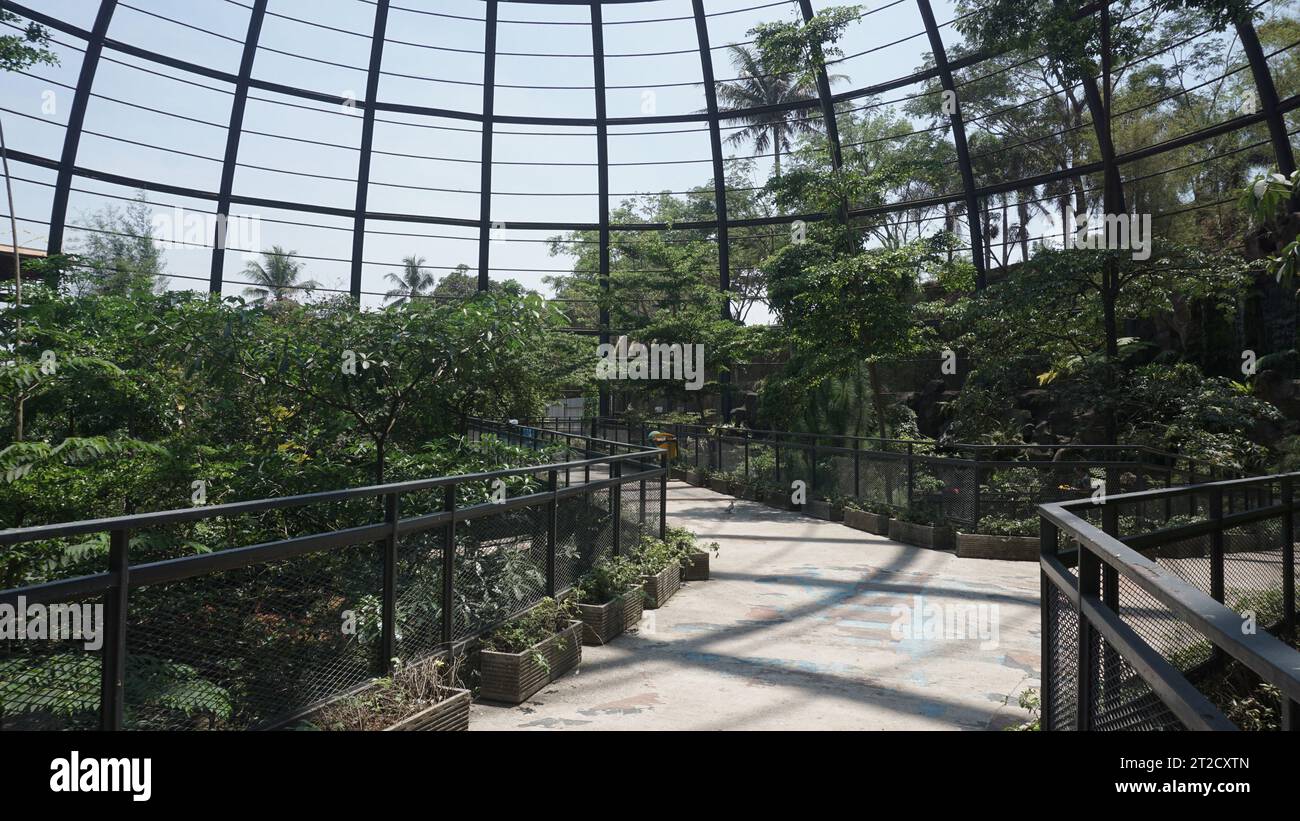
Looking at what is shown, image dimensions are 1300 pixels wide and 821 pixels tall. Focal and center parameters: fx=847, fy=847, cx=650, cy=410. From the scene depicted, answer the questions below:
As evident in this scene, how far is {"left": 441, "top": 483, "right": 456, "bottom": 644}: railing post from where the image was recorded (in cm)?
452

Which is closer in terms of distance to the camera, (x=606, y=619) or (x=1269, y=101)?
(x=606, y=619)

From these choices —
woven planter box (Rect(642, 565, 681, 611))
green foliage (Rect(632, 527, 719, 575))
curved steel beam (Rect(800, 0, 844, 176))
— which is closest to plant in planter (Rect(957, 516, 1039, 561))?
green foliage (Rect(632, 527, 719, 575))

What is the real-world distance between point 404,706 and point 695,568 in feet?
16.0

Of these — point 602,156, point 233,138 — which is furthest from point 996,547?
point 233,138

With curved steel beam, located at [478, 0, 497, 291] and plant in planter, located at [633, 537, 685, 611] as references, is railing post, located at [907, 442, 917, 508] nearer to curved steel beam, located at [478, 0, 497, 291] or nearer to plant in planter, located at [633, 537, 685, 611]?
plant in planter, located at [633, 537, 685, 611]

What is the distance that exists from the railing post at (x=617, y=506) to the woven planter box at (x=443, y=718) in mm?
3166

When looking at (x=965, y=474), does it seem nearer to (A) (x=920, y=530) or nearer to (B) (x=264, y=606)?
(A) (x=920, y=530)

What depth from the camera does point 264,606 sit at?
135 inches

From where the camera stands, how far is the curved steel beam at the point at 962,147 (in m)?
18.7

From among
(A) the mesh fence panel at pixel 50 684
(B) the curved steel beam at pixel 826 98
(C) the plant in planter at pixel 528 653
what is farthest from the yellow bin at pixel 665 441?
(A) the mesh fence panel at pixel 50 684

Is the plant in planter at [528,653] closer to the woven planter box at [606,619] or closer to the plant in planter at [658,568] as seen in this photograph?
the woven planter box at [606,619]

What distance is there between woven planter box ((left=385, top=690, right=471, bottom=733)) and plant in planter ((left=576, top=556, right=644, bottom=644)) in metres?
1.79
